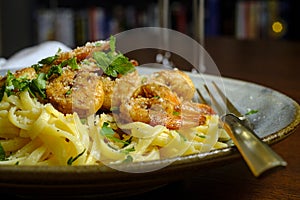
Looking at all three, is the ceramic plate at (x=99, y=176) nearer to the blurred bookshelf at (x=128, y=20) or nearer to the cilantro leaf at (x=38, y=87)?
the cilantro leaf at (x=38, y=87)

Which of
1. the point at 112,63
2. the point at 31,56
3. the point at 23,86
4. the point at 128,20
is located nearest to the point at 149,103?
the point at 112,63

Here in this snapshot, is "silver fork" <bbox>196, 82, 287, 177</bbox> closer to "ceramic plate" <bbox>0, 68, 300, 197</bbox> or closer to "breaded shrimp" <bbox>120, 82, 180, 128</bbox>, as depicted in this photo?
"ceramic plate" <bbox>0, 68, 300, 197</bbox>

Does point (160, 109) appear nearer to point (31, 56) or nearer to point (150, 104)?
point (150, 104)

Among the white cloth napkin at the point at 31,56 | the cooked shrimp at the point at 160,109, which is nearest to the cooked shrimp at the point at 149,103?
the cooked shrimp at the point at 160,109

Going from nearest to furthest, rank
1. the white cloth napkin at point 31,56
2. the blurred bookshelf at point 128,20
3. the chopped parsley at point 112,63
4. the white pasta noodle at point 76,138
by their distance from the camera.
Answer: the white pasta noodle at point 76,138
the chopped parsley at point 112,63
the white cloth napkin at point 31,56
the blurred bookshelf at point 128,20

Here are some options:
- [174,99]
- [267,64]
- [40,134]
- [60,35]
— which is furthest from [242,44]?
[40,134]

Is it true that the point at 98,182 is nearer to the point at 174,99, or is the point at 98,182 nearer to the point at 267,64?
the point at 174,99
